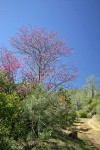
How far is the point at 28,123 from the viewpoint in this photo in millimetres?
12695

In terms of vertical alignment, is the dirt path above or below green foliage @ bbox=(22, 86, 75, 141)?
below

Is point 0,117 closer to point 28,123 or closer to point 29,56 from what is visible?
point 28,123

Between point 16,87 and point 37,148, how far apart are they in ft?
14.0

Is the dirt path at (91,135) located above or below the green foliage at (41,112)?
below

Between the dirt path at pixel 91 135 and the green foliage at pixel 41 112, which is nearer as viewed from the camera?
the green foliage at pixel 41 112

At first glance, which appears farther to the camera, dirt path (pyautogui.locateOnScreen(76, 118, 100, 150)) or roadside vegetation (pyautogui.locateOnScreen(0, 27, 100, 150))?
dirt path (pyautogui.locateOnScreen(76, 118, 100, 150))

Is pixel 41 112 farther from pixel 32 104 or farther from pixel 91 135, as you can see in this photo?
pixel 91 135

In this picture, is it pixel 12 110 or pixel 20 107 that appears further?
pixel 20 107

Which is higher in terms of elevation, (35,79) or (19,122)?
(35,79)

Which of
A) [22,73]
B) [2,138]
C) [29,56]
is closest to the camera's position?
[2,138]

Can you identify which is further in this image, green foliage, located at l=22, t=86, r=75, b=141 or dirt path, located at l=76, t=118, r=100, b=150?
dirt path, located at l=76, t=118, r=100, b=150

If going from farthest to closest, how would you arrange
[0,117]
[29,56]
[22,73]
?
[29,56]
[22,73]
[0,117]

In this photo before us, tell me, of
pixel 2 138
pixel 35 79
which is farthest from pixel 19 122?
pixel 35 79

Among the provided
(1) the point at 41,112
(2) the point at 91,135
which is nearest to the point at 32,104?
(1) the point at 41,112
